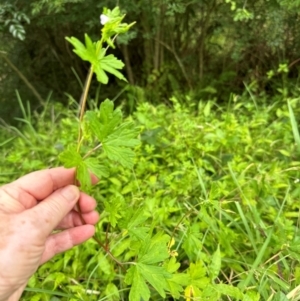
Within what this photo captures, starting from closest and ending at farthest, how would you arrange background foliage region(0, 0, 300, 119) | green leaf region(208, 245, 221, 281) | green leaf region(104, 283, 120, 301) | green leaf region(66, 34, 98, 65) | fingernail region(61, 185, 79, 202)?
green leaf region(66, 34, 98, 65), fingernail region(61, 185, 79, 202), green leaf region(208, 245, 221, 281), green leaf region(104, 283, 120, 301), background foliage region(0, 0, 300, 119)

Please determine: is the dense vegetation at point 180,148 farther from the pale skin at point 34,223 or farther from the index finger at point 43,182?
the index finger at point 43,182

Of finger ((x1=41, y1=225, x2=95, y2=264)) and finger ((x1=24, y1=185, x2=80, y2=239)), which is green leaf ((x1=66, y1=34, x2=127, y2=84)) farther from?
finger ((x1=41, y1=225, x2=95, y2=264))

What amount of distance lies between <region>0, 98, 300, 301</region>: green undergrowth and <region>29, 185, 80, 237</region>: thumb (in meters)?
0.14

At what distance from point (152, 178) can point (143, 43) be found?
1.71 metres

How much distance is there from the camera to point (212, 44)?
10.8 feet

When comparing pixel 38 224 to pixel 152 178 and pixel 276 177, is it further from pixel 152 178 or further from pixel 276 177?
pixel 276 177

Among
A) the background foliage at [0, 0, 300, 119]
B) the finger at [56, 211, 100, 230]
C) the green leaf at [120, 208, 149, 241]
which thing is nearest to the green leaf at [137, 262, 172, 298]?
the green leaf at [120, 208, 149, 241]

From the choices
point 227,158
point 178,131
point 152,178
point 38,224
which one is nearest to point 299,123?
point 227,158

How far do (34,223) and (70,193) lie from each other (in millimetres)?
153

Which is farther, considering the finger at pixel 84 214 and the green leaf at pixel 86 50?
the finger at pixel 84 214

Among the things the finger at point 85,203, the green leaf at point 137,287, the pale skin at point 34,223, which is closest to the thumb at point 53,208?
the pale skin at point 34,223

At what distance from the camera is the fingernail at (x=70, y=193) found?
138 cm

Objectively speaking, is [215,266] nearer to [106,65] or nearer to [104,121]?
[104,121]

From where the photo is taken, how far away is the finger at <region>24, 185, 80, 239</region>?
131 cm
